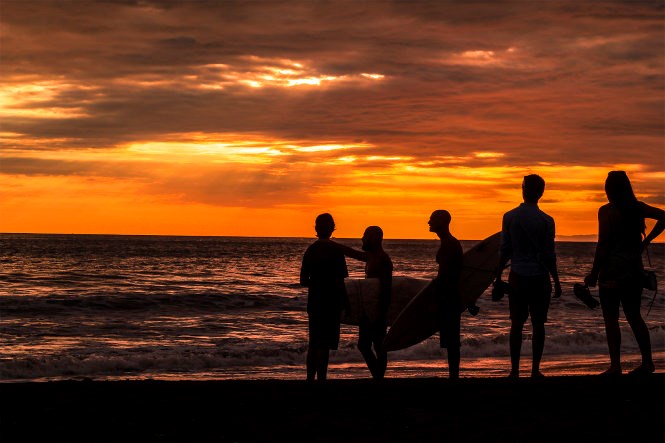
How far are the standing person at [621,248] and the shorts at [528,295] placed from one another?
41 cm

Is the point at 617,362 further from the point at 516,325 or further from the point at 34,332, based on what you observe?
the point at 34,332

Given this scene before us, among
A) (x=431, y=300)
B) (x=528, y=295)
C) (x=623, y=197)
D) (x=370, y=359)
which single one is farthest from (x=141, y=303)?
(x=623, y=197)

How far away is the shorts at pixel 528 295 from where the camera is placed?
7.57m

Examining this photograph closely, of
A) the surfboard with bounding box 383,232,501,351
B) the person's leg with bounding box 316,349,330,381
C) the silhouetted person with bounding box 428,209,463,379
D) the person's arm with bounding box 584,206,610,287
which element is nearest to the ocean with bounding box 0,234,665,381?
the surfboard with bounding box 383,232,501,351

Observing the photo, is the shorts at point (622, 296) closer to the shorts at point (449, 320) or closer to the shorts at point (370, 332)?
the shorts at point (449, 320)

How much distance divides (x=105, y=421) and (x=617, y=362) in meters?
4.79

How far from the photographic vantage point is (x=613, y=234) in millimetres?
7461

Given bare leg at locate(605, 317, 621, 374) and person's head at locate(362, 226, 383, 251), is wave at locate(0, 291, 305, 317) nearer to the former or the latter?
person's head at locate(362, 226, 383, 251)

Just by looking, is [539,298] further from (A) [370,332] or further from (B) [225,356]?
(B) [225,356]

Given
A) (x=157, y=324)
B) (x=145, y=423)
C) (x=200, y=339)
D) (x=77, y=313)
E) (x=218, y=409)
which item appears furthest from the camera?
(x=77, y=313)

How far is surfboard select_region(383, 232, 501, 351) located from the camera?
9616 mm

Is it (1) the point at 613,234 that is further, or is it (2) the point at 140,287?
(2) the point at 140,287

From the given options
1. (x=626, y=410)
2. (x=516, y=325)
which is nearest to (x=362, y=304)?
(x=516, y=325)

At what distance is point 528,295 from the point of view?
758 centimetres
